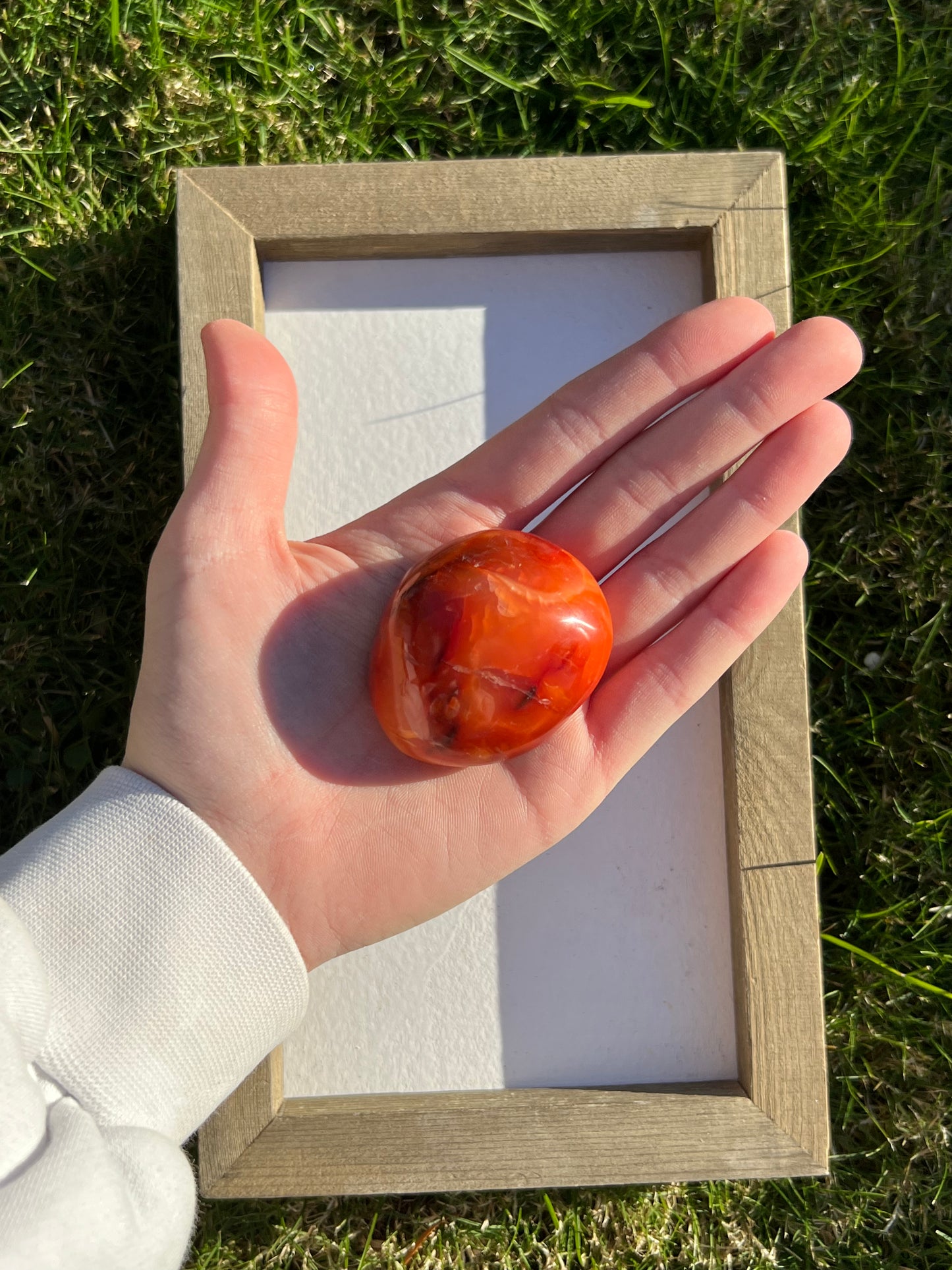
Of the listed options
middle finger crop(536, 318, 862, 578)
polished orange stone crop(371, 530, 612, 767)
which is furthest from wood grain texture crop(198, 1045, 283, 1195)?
middle finger crop(536, 318, 862, 578)

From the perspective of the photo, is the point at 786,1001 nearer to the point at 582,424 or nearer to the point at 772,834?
the point at 772,834

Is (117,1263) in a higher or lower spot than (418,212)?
lower

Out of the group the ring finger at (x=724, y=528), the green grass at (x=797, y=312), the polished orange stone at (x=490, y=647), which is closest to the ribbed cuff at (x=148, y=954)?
the polished orange stone at (x=490, y=647)

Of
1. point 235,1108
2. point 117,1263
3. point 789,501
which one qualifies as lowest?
point 235,1108

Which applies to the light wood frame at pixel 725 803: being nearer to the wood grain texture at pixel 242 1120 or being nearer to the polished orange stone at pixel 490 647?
A: the wood grain texture at pixel 242 1120

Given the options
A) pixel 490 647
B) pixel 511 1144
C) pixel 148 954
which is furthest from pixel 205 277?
pixel 511 1144

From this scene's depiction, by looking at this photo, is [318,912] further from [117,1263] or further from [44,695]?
[44,695]

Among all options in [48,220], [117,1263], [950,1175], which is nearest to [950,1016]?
[950,1175]

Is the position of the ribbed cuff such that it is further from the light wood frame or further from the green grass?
the green grass
